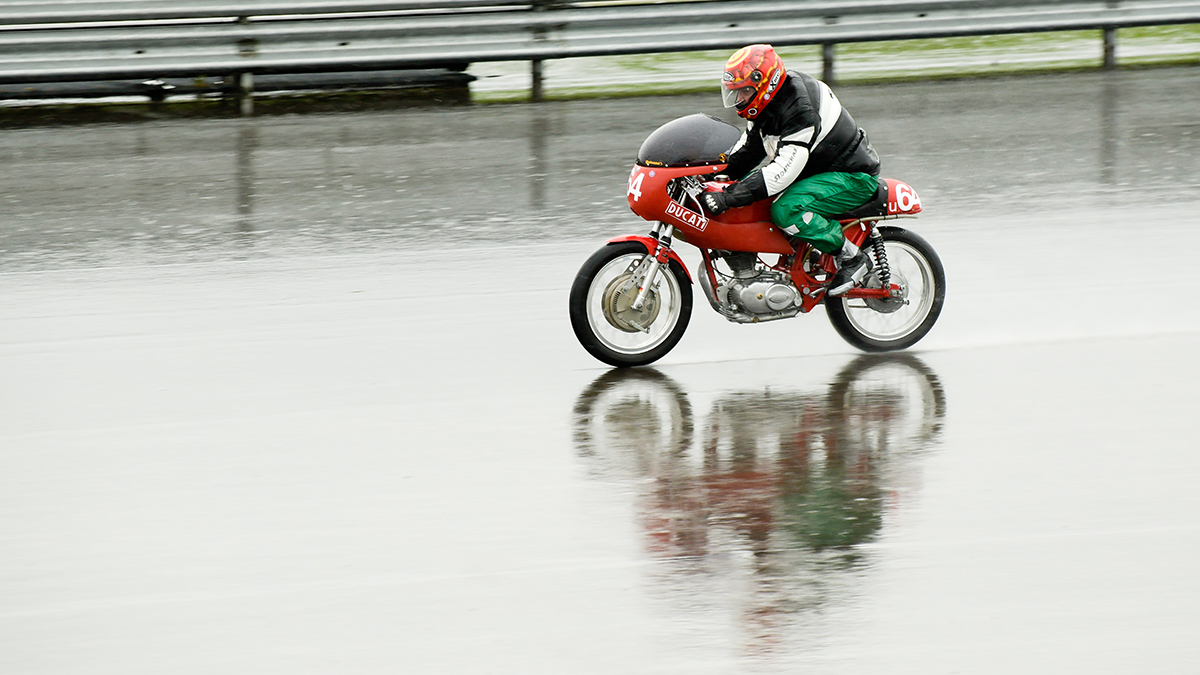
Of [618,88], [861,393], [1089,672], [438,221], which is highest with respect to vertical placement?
[618,88]

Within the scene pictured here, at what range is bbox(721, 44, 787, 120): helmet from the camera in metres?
7.77

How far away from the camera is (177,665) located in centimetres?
491

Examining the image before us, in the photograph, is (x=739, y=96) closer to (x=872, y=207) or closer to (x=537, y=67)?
(x=872, y=207)

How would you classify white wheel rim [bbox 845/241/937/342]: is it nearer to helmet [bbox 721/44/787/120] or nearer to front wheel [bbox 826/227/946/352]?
front wheel [bbox 826/227/946/352]

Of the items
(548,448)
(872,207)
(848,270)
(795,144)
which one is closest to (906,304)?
(848,270)

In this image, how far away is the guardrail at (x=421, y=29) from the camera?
590 inches

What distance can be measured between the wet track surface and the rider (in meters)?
0.66

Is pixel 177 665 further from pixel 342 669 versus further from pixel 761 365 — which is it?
pixel 761 365

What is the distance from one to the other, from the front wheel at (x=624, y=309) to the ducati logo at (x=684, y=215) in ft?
0.76

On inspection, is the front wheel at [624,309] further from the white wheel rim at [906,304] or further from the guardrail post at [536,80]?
the guardrail post at [536,80]

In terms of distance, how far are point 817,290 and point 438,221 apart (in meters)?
3.84

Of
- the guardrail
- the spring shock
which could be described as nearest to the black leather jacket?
the spring shock

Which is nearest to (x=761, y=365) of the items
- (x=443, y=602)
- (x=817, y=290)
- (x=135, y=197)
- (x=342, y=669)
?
(x=817, y=290)

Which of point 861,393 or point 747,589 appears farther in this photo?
point 861,393
